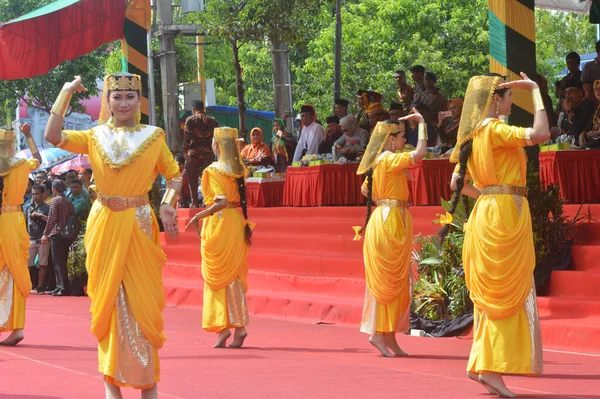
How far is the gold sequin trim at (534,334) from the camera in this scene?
7488 millimetres

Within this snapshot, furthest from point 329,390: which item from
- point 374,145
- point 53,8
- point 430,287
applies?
point 53,8

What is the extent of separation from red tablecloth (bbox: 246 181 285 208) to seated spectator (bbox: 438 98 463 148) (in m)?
3.88

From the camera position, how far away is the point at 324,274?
14766mm

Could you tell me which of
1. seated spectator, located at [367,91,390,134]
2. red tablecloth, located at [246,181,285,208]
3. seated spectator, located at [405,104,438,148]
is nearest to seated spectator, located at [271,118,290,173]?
red tablecloth, located at [246,181,285,208]

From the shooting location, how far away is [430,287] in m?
12.1

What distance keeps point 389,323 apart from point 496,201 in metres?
2.74

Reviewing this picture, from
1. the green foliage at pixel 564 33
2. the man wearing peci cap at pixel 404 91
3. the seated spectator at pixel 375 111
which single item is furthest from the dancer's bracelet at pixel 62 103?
the green foliage at pixel 564 33

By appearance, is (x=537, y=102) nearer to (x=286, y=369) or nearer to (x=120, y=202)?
(x=120, y=202)

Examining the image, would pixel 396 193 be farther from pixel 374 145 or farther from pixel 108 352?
pixel 108 352

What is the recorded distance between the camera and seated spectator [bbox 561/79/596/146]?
48.9 feet

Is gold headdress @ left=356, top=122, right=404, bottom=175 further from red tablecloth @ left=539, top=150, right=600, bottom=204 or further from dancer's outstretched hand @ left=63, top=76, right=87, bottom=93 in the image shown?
dancer's outstretched hand @ left=63, top=76, right=87, bottom=93

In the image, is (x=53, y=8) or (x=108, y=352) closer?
(x=108, y=352)

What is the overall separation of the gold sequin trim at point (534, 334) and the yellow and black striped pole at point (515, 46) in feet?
17.7

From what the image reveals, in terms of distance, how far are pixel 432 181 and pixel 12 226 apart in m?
5.93
